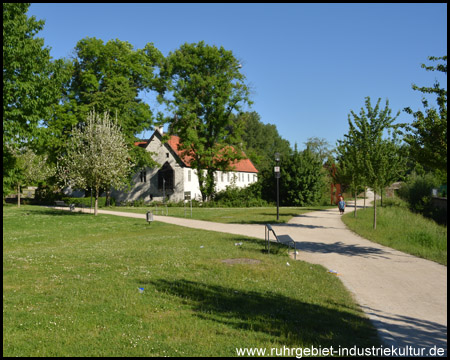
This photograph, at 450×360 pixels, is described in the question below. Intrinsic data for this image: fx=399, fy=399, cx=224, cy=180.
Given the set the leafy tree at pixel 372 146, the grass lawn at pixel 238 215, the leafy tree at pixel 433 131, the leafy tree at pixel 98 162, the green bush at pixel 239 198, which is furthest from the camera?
the green bush at pixel 239 198

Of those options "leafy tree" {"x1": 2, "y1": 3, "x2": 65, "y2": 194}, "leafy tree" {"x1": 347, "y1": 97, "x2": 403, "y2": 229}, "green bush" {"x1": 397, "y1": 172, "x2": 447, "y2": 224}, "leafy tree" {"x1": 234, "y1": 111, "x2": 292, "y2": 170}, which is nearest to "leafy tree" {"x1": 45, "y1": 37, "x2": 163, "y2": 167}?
"leafy tree" {"x1": 2, "y1": 3, "x2": 65, "y2": 194}

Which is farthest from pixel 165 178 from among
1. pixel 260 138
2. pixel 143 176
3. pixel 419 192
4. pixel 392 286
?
pixel 260 138

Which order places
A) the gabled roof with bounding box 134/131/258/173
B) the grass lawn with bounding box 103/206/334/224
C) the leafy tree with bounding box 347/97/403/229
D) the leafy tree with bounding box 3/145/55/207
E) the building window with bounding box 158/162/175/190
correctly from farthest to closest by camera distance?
the building window with bounding box 158/162/175/190 → the gabled roof with bounding box 134/131/258/173 → the leafy tree with bounding box 3/145/55/207 → the grass lawn with bounding box 103/206/334/224 → the leafy tree with bounding box 347/97/403/229

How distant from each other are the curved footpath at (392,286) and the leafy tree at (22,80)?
16.8 m

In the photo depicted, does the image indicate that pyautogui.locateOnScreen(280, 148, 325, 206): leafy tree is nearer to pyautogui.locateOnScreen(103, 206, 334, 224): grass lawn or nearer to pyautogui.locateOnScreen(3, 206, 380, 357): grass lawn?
pyautogui.locateOnScreen(103, 206, 334, 224): grass lawn

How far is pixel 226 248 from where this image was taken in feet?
43.4

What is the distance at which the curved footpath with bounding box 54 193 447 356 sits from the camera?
5738 mm

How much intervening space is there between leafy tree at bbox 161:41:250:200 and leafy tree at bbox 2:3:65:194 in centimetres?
2047

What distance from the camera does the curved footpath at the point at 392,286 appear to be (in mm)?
5738

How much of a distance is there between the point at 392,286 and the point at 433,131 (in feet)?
15.0

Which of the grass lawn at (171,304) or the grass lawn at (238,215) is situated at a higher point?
the grass lawn at (238,215)

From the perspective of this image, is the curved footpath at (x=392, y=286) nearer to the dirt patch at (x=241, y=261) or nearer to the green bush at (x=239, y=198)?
the dirt patch at (x=241, y=261)

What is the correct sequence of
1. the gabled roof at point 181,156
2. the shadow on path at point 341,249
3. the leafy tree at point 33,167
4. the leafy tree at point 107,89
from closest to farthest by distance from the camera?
the shadow on path at point 341,249 → the leafy tree at point 107,89 → the leafy tree at point 33,167 → the gabled roof at point 181,156

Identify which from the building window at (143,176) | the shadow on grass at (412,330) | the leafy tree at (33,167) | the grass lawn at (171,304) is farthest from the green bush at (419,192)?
the leafy tree at (33,167)
